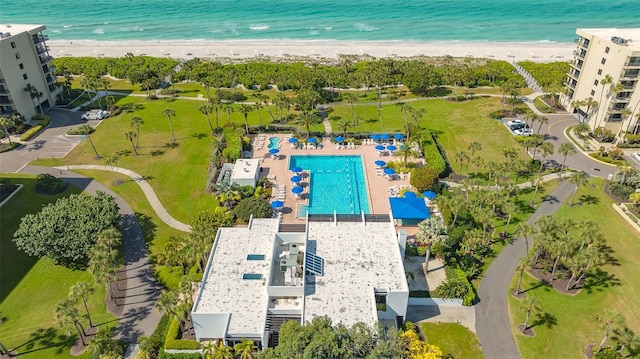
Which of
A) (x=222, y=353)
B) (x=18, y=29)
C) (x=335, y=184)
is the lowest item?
(x=335, y=184)

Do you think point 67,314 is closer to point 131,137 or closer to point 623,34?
point 131,137

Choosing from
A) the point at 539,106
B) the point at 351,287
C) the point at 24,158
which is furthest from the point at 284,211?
the point at 539,106

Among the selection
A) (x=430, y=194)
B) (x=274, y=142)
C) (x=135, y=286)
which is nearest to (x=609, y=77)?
(x=430, y=194)

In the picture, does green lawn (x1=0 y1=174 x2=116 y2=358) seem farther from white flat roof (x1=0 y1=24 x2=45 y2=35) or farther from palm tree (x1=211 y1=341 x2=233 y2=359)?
white flat roof (x1=0 y1=24 x2=45 y2=35)

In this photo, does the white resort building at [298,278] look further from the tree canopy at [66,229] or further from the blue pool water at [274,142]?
the blue pool water at [274,142]

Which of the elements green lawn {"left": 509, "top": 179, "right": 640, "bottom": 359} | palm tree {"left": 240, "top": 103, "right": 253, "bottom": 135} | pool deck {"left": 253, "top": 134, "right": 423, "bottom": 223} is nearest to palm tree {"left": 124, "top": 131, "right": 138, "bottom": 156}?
palm tree {"left": 240, "top": 103, "right": 253, "bottom": 135}
